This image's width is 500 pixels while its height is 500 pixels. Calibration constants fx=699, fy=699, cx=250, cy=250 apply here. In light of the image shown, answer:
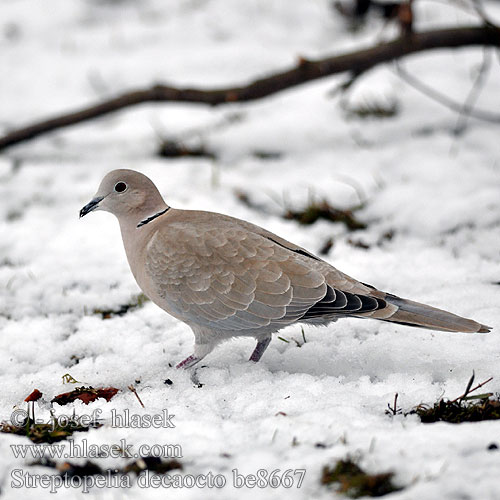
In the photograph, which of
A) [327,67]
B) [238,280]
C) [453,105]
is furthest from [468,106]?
[238,280]

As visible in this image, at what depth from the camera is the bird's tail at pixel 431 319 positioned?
2.55 meters

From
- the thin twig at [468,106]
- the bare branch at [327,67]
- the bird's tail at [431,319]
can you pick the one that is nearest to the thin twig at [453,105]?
the thin twig at [468,106]

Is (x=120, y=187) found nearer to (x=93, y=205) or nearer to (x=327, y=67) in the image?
(x=93, y=205)

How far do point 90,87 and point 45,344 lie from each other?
12.8 ft

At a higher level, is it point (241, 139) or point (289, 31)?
point (289, 31)

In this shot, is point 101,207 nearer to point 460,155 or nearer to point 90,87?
point 460,155

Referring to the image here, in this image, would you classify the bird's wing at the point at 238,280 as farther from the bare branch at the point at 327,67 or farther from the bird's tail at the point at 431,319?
the bare branch at the point at 327,67

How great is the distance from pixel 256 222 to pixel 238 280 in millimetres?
1543

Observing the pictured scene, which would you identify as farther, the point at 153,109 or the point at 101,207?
the point at 153,109

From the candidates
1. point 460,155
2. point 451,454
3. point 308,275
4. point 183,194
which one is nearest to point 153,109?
point 183,194

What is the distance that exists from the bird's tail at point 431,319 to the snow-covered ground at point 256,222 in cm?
21

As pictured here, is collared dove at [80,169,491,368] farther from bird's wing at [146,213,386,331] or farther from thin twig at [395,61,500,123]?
thin twig at [395,61,500,123]

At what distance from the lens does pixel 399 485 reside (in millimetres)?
1931

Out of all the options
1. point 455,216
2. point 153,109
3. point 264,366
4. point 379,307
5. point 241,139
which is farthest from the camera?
point 153,109
